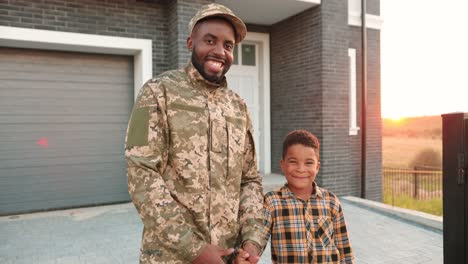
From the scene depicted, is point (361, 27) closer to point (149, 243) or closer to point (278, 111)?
point (278, 111)

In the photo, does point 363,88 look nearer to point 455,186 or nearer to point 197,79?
point 455,186

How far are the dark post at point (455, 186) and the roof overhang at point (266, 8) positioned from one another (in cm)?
515

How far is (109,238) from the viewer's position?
4.92 metres

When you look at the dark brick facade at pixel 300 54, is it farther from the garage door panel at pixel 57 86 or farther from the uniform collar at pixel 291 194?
the uniform collar at pixel 291 194

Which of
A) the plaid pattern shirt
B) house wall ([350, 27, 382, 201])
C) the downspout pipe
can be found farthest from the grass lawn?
the plaid pattern shirt

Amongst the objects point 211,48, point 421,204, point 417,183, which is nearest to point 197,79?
point 211,48

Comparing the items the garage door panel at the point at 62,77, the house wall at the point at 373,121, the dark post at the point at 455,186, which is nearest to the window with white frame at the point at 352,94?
the house wall at the point at 373,121

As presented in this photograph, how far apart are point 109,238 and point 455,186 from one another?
4061 millimetres

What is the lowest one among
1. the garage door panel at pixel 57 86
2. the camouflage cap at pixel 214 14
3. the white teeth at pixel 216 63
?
the white teeth at pixel 216 63

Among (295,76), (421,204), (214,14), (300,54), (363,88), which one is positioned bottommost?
(421,204)

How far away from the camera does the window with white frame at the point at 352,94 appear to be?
326 inches

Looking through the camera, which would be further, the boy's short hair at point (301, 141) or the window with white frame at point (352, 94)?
the window with white frame at point (352, 94)

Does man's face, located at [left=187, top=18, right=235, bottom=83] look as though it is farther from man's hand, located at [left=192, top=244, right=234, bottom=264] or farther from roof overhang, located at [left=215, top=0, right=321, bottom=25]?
roof overhang, located at [left=215, top=0, right=321, bottom=25]

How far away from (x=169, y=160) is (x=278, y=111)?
713cm
